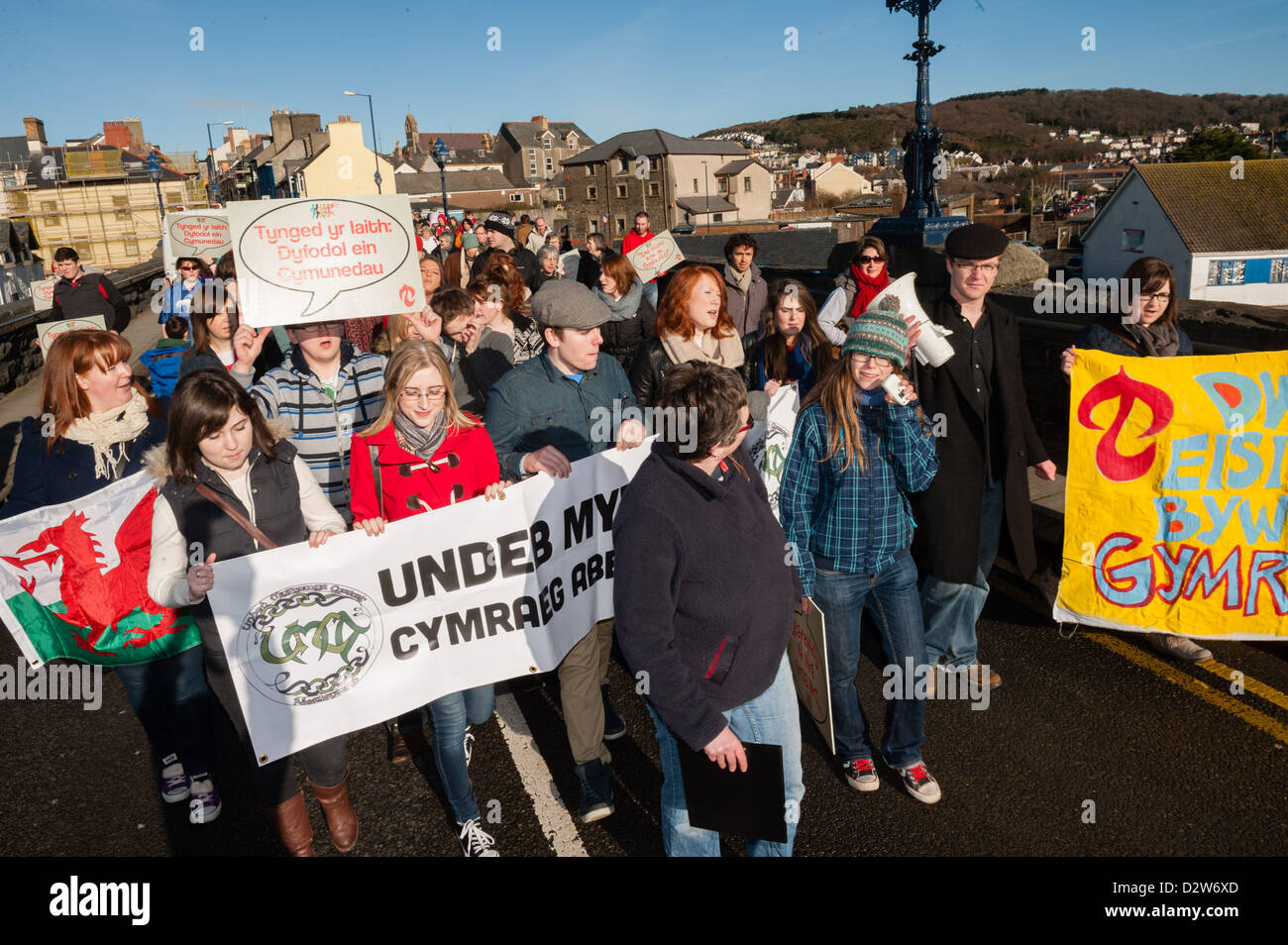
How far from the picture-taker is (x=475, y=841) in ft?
11.9

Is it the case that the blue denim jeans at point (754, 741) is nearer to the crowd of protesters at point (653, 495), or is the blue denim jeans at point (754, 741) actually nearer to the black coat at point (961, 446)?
the crowd of protesters at point (653, 495)

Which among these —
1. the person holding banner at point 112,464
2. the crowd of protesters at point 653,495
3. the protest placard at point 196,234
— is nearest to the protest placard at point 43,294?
the protest placard at point 196,234

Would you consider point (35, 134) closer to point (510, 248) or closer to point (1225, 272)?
point (510, 248)

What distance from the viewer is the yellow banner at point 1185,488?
4316 mm

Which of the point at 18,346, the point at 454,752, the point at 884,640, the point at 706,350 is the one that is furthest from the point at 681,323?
the point at 18,346

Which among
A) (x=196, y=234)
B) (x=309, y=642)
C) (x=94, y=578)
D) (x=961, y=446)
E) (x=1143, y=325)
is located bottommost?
(x=309, y=642)

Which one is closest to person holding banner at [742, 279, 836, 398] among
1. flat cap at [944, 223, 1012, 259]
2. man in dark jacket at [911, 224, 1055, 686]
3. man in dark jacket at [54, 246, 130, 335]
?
man in dark jacket at [911, 224, 1055, 686]

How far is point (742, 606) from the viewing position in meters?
2.68

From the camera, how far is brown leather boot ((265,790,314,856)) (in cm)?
352

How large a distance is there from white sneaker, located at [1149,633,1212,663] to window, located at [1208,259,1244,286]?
77414 mm

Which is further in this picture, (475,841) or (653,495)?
(475,841)

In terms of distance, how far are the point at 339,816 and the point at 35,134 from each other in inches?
3661
